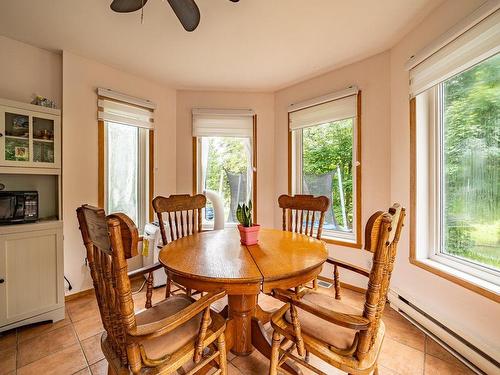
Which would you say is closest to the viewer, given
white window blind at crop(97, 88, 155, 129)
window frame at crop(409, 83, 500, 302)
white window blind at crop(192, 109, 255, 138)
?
window frame at crop(409, 83, 500, 302)

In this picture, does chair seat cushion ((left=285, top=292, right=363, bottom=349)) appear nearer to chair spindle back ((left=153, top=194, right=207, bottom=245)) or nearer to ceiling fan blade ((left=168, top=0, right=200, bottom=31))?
chair spindle back ((left=153, top=194, right=207, bottom=245))

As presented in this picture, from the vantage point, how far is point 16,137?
1844 millimetres

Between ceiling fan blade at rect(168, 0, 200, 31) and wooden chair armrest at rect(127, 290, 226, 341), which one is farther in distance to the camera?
ceiling fan blade at rect(168, 0, 200, 31)

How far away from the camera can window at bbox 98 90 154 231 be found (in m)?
2.47

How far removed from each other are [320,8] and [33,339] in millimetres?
3182

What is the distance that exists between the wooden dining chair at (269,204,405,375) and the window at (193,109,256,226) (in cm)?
208

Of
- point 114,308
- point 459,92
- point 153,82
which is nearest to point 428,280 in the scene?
point 459,92

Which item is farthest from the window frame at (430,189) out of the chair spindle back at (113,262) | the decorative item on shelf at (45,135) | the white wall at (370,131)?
the decorative item on shelf at (45,135)

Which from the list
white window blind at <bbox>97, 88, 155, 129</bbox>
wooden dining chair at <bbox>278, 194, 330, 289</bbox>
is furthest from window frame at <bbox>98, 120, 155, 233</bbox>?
wooden dining chair at <bbox>278, 194, 330, 289</bbox>

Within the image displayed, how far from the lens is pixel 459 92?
64.9 inches

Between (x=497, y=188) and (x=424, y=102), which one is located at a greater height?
(x=424, y=102)

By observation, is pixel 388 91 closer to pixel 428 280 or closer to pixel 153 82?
pixel 428 280

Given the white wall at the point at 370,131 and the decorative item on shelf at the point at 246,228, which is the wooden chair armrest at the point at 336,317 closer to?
the decorative item on shelf at the point at 246,228

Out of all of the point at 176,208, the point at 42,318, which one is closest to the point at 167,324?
the point at 176,208
